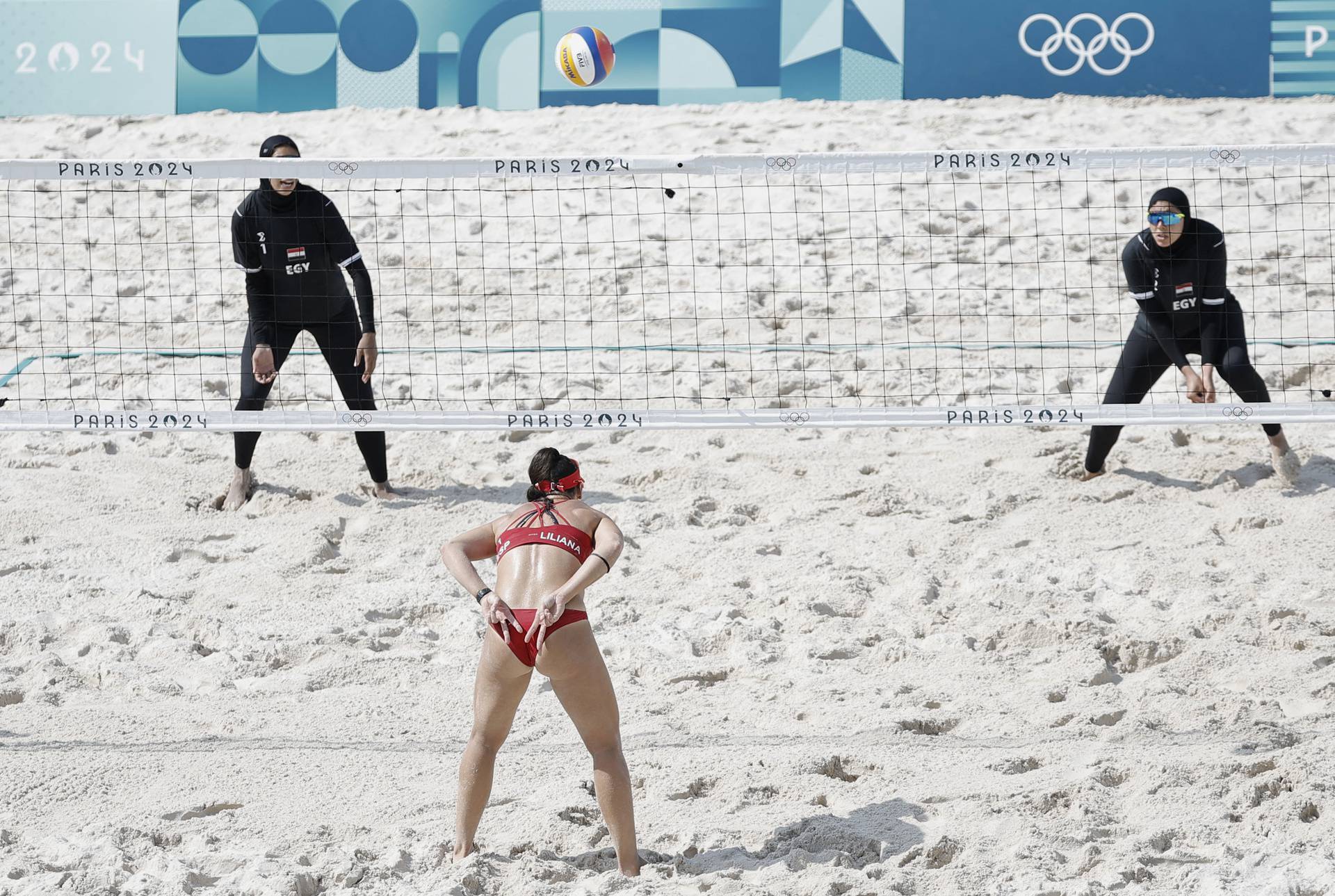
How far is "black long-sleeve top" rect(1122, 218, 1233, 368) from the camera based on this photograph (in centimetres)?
574

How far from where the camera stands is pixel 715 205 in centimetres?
835

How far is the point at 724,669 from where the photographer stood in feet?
16.0

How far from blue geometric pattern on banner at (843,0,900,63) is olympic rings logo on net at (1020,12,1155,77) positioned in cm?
90

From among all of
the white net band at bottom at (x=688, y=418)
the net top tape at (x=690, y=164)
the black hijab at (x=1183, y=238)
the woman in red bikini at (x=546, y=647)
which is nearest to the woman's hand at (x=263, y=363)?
the white net band at bottom at (x=688, y=418)

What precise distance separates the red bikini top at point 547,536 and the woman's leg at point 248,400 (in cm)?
259

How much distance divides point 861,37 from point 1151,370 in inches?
155

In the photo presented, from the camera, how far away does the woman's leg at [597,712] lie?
3447 millimetres

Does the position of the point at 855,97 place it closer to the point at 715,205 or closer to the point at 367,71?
the point at 715,205

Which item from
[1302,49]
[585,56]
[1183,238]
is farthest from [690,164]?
[1302,49]

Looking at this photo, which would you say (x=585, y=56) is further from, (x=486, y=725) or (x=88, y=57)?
(x=486, y=725)

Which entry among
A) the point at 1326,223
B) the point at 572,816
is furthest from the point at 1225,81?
the point at 572,816

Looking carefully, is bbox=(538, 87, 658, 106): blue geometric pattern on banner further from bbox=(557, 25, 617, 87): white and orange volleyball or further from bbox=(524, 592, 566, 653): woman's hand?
bbox=(524, 592, 566, 653): woman's hand

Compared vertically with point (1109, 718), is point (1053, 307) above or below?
above

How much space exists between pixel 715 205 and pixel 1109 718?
15.5ft
